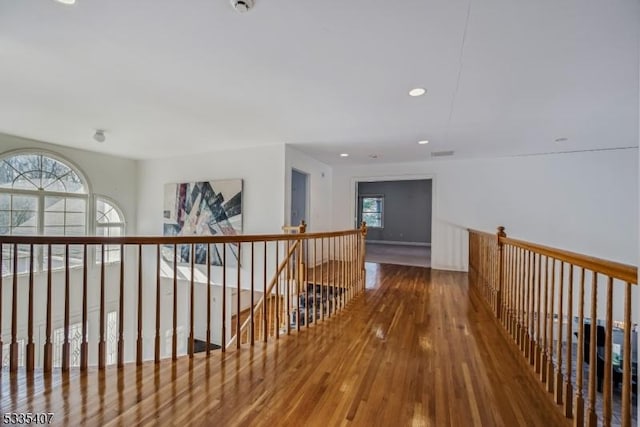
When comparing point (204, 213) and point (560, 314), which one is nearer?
point (560, 314)

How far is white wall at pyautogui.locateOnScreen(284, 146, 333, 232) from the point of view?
4.72 meters

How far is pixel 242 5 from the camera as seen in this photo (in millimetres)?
1586

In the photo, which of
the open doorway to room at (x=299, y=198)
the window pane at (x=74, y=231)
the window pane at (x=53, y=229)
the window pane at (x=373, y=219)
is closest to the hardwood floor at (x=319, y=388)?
the open doorway to room at (x=299, y=198)

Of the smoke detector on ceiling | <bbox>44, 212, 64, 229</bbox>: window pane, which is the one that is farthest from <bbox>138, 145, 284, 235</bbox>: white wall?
the smoke detector on ceiling

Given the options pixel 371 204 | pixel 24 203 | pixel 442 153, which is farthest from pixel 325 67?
pixel 371 204

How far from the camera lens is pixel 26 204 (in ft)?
15.3

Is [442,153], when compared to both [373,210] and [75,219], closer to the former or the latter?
[373,210]

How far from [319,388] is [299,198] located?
4.37 metres

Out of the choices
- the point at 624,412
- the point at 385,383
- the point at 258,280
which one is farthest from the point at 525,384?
the point at 258,280

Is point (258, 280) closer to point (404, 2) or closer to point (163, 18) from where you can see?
point (163, 18)

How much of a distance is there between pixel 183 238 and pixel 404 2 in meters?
2.02

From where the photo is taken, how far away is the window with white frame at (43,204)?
14.6 feet

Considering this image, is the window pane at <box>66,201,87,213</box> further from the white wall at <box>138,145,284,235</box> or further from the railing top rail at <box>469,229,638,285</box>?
the railing top rail at <box>469,229,638,285</box>

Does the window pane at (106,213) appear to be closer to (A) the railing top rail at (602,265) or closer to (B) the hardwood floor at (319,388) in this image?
(B) the hardwood floor at (319,388)
